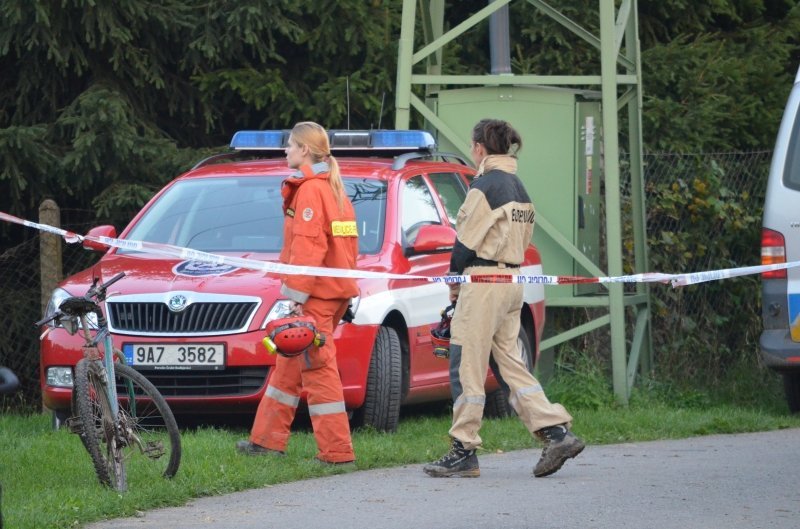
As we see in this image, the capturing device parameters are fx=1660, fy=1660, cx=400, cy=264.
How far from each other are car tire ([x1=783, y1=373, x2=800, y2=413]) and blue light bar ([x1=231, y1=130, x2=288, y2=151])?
3.86 meters

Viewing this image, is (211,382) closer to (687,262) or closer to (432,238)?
(432,238)

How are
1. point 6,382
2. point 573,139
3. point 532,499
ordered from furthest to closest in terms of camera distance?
point 573,139 < point 532,499 < point 6,382

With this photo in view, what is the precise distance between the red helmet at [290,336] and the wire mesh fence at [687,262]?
18.1 ft

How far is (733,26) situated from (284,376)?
9432 mm

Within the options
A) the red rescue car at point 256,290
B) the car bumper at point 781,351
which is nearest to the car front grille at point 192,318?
the red rescue car at point 256,290

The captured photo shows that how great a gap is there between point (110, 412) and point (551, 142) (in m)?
5.94

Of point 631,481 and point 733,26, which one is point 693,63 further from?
point 631,481

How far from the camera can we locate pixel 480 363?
8.16 m

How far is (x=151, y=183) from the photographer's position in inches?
538

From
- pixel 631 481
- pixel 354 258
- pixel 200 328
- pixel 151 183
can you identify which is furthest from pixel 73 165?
pixel 631 481

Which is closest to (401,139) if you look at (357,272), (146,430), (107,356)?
(357,272)

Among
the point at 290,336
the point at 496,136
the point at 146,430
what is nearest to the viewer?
the point at 146,430

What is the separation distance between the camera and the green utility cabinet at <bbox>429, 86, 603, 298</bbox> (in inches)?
496

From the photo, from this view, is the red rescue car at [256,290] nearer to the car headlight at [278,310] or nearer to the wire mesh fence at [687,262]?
the car headlight at [278,310]
